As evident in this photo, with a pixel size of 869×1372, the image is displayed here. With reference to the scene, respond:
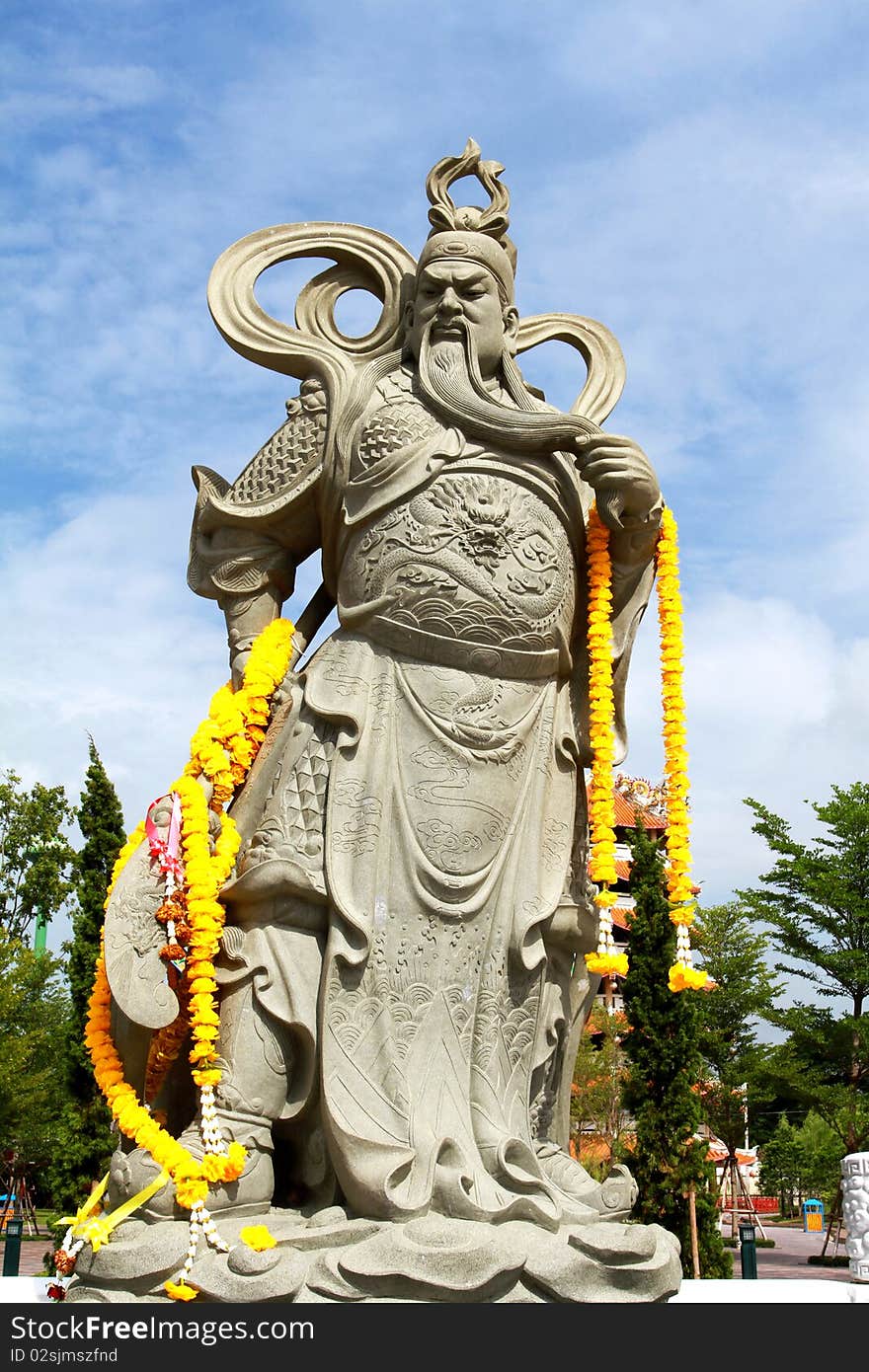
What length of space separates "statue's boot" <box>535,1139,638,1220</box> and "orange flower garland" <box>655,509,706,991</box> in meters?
0.80

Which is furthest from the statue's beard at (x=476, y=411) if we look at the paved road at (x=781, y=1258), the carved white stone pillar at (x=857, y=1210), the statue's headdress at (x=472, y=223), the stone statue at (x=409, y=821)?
the paved road at (x=781, y=1258)

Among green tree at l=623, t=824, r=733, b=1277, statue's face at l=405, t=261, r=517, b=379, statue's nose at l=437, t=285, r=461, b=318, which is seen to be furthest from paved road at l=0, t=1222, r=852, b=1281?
statue's nose at l=437, t=285, r=461, b=318

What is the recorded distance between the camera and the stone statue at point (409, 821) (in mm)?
3979

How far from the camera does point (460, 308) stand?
5.13m

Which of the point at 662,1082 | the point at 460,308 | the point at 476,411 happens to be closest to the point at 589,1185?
A: the point at 476,411

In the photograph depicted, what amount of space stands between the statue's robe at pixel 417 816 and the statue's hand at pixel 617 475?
0.57 ft

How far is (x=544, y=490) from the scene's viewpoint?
16.4 feet

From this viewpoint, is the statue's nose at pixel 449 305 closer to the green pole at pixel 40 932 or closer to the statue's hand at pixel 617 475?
the statue's hand at pixel 617 475

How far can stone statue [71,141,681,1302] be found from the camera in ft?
13.1

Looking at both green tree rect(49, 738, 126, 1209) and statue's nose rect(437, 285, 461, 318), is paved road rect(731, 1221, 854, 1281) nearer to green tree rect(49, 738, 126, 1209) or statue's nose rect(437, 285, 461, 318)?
green tree rect(49, 738, 126, 1209)

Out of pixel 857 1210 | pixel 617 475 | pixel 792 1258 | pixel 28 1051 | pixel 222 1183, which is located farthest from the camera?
pixel 792 1258

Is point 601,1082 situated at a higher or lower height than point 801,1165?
higher

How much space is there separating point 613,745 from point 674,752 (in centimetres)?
26

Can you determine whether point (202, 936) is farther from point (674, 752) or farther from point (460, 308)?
point (460, 308)
